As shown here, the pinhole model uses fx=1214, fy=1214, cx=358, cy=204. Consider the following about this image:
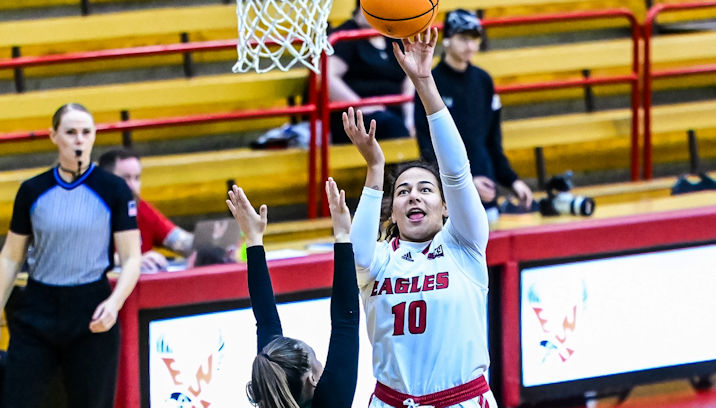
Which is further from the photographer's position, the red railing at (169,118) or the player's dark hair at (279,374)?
the red railing at (169,118)

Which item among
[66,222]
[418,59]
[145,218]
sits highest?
[418,59]

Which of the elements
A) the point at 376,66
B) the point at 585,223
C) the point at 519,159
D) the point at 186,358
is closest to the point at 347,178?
the point at 376,66

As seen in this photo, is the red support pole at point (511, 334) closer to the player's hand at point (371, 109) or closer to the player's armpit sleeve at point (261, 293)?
the player's hand at point (371, 109)

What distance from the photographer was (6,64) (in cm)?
768

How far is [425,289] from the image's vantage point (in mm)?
4422

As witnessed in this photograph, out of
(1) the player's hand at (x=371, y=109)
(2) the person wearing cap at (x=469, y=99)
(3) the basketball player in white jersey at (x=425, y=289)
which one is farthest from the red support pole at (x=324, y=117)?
(3) the basketball player in white jersey at (x=425, y=289)

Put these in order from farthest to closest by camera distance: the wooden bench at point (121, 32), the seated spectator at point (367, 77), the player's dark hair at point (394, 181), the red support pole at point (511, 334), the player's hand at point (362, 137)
A: the wooden bench at point (121, 32) → the seated spectator at point (367, 77) → the red support pole at point (511, 334) → the player's dark hair at point (394, 181) → the player's hand at point (362, 137)

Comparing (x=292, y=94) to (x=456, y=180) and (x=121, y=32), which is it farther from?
(x=456, y=180)

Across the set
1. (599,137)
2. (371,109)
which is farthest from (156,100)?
(599,137)


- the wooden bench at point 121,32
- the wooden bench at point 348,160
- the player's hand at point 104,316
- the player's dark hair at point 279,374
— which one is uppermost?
the wooden bench at point 121,32

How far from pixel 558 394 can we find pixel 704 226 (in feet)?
4.34

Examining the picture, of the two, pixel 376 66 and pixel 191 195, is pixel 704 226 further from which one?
pixel 191 195

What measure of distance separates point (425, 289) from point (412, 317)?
112 millimetres

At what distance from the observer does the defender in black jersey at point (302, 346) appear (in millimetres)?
3471
